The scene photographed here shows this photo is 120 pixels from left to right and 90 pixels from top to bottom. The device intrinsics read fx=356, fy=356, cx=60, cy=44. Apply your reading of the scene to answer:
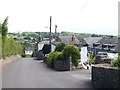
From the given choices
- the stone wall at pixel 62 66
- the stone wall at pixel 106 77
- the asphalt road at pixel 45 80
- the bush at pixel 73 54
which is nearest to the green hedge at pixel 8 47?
the stone wall at pixel 62 66

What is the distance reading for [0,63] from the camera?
37.1m

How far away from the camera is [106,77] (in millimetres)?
16016

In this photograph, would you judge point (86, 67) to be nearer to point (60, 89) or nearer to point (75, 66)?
point (75, 66)

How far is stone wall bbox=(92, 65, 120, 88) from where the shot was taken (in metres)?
14.8

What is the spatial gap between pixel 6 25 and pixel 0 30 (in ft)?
5.16

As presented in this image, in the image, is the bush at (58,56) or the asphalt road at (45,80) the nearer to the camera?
the asphalt road at (45,80)

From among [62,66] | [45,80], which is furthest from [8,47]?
[45,80]

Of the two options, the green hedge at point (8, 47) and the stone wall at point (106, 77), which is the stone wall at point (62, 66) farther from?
the stone wall at point (106, 77)

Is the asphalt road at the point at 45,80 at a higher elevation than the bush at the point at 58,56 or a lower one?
lower

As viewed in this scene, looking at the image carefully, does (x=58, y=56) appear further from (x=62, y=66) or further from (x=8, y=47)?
(x=8, y=47)

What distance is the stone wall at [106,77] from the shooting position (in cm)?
1481

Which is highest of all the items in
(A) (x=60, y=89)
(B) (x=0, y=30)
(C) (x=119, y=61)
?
(B) (x=0, y=30)

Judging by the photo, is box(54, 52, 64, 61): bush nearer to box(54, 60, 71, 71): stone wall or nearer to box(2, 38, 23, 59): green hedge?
box(54, 60, 71, 71): stone wall

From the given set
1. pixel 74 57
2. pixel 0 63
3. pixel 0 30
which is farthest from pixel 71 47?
pixel 0 30
